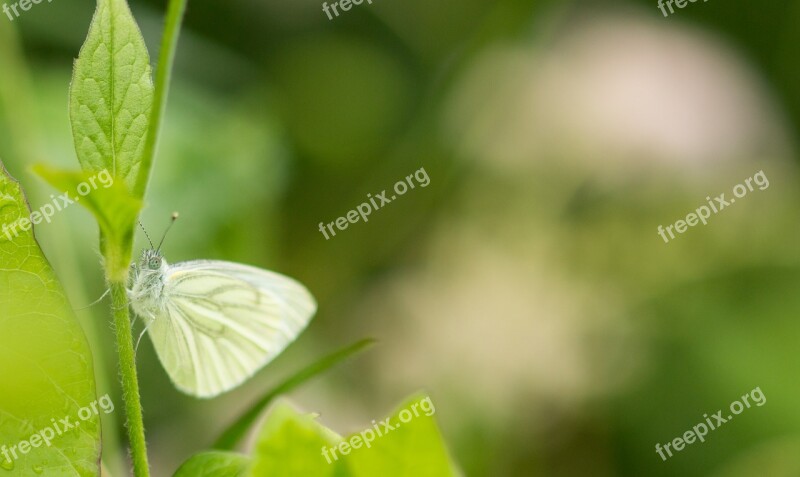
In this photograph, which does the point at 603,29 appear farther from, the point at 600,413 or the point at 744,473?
the point at 744,473

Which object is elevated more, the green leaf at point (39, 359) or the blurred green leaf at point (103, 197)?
the blurred green leaf at point (103, 197)

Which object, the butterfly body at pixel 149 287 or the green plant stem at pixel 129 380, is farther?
the butterfly body at pixel 149 287

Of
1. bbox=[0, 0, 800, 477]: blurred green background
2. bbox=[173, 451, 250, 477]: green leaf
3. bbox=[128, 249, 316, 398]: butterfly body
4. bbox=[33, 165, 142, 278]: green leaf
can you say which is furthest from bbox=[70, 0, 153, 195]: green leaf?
bbox=[0, 0, 800, 477]: blurred green background

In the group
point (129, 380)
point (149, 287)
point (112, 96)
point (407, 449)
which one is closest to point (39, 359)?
point (129, 380)

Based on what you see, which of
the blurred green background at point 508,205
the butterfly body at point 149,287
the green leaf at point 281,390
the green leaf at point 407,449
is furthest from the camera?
the blurred green background at point 508,205

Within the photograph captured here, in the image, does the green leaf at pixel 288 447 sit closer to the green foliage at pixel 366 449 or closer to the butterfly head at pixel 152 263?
the green foliage at pixel 366 449

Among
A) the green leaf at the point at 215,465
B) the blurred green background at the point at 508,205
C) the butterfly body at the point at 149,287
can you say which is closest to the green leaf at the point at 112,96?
the green leaf at the point at 215,465

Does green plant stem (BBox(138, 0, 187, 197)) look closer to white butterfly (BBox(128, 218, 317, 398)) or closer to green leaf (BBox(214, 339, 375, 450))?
green leaf (BBox(214, 339, 375, 450))

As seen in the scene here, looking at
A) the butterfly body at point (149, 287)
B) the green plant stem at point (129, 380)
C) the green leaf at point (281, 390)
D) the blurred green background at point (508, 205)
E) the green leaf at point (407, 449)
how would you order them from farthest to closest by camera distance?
the blurred green background at point (508, 205) → the butterfly body at point (149, 287) → the green leaf at point (281, 390) → the green plant stem at point (129, 380) → the green leaf at point (407, 449)
